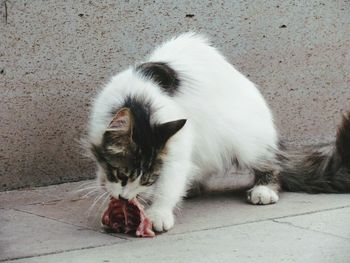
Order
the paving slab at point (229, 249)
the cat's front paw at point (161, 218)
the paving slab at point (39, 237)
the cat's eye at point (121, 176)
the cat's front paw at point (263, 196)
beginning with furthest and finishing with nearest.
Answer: the cat's front paw at point (263, 196), the cat's front paw at point (161, 218), the cat's eye at point (121, 176), the paving slab at point (39, 237), the paving slab at point (229, 249)

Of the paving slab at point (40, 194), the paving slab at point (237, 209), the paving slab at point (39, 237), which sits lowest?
the paving slab at point (40, 194)

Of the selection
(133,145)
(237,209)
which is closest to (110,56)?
(237,209)

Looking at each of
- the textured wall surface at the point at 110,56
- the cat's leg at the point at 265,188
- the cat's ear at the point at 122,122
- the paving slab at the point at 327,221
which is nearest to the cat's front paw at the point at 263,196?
the cat's leg at the point at 265,188

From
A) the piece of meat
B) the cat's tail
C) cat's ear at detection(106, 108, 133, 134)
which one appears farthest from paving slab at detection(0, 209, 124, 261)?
the cat's tail

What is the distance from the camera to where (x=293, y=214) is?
15.9 feet

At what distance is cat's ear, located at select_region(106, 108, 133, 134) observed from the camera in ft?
14.2

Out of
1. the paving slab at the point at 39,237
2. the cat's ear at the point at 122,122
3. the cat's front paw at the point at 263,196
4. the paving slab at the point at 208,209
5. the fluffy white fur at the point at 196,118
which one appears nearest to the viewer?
the paving slab at the point at 39,237

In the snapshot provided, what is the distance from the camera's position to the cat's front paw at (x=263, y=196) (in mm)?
5203

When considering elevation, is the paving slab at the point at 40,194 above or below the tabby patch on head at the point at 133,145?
below

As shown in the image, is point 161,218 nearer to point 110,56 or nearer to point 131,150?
point 131,150

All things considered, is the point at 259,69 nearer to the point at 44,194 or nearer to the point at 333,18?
the point at 333,18

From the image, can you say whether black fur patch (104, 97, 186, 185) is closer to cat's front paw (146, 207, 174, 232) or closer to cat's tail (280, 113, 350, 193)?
cat's front paw (146, 207, 174, 232)

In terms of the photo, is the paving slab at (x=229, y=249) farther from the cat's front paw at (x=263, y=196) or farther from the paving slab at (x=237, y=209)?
the cat's front paw at (x=263, y=196)

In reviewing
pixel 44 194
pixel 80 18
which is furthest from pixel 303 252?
pixel 80 18
